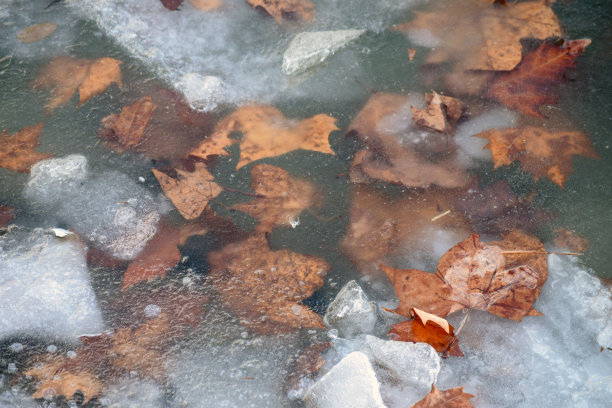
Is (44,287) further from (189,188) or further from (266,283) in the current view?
(266,283)

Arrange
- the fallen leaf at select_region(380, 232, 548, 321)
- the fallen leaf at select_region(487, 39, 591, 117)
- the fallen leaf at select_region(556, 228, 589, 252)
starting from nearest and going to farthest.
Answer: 1. the fallen leaf at select_region(380, 232, 548, 321)
2. the fallen leaf at select_region(556, 228, 589, 252)
3. the fallen leaf at select_region(487, 39, 591, 117)

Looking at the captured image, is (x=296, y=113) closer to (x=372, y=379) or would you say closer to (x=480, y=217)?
(x=480, y=217)

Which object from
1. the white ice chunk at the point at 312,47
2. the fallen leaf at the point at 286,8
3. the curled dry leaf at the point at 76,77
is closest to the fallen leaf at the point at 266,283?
the white ice chunk at the point at 312,47

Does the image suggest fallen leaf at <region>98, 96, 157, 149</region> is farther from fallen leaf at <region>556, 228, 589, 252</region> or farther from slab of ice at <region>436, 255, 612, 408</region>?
fallen leaf at <region>556, 228, 589, 252</region>

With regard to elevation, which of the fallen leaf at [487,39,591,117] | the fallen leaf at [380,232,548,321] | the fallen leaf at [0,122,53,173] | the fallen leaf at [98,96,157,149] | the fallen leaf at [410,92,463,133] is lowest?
the fallen leaf at [380,232,548,321]

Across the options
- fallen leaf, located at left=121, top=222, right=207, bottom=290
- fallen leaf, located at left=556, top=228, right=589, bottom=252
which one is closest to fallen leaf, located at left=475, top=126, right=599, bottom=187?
fallen leaf, located at left=556, top=228, right=589, bottom=252
